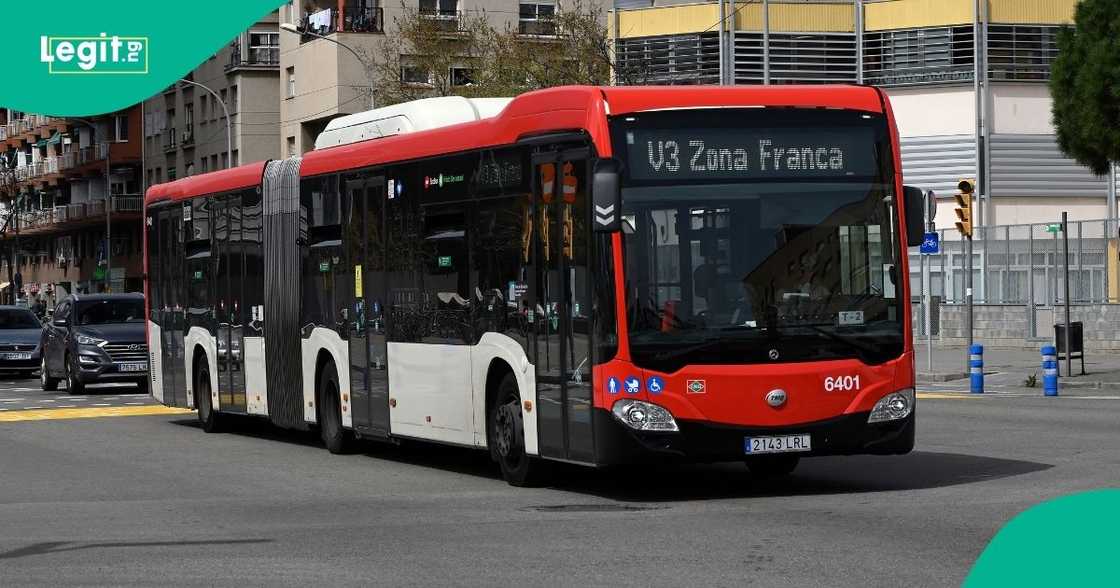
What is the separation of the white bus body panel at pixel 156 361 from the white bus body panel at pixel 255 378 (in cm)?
384

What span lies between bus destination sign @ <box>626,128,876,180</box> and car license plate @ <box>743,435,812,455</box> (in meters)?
1.77

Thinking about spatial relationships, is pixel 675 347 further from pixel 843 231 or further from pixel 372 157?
pixel 372 157

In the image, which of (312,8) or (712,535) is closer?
(712,535)

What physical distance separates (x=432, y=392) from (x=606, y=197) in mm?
4212

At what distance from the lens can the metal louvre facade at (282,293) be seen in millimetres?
21578

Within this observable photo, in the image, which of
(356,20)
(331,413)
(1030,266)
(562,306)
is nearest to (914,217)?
(562,306)

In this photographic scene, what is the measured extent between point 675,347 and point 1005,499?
2.37 meters

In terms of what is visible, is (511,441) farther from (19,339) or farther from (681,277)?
(19,339)

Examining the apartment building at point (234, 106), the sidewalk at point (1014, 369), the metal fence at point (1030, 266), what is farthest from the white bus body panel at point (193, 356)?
the apartment building at point (234, 106)

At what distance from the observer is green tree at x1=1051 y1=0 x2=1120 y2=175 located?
33312 mm

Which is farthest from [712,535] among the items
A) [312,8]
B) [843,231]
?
[312,8]

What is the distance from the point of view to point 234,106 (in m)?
89.6

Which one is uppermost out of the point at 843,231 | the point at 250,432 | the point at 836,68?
the point at 836,68

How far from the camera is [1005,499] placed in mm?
13961
